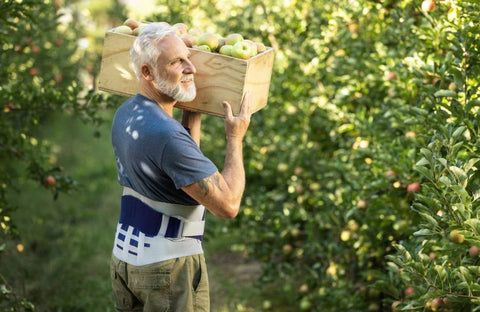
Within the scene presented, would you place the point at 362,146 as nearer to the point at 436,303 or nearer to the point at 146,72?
the point at 436,303

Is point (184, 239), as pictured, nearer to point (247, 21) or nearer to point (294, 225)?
A: point (294, 225)

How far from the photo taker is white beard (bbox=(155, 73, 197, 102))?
2.32 meters

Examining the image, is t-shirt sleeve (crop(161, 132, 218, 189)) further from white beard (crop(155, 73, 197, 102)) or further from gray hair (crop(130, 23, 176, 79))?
gray hair (crop(130, 23, 176, 79))

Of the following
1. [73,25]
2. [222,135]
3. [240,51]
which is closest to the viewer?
[240,51]

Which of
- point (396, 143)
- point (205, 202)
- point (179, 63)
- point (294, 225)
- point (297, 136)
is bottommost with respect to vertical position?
point (294, 225)

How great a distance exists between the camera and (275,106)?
4.91m

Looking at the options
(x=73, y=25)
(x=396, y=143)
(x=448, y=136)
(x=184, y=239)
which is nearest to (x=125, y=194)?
(x=184, y=239)

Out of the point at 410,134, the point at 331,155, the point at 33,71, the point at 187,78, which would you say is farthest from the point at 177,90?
the point at 33,71

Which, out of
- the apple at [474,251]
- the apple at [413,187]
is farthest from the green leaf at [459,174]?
the apple at [413,187]

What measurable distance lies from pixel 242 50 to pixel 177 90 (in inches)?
13.6

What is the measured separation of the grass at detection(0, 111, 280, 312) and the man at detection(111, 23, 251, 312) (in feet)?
5.70

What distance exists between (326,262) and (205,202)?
89.7 inches

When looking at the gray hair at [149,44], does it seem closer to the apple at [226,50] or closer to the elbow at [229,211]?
the apple at [226,50]

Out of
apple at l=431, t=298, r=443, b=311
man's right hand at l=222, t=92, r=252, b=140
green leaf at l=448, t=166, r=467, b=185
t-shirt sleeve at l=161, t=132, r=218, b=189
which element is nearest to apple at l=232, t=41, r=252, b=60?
man's right hand at l=222, t=92, r=252, b=140
